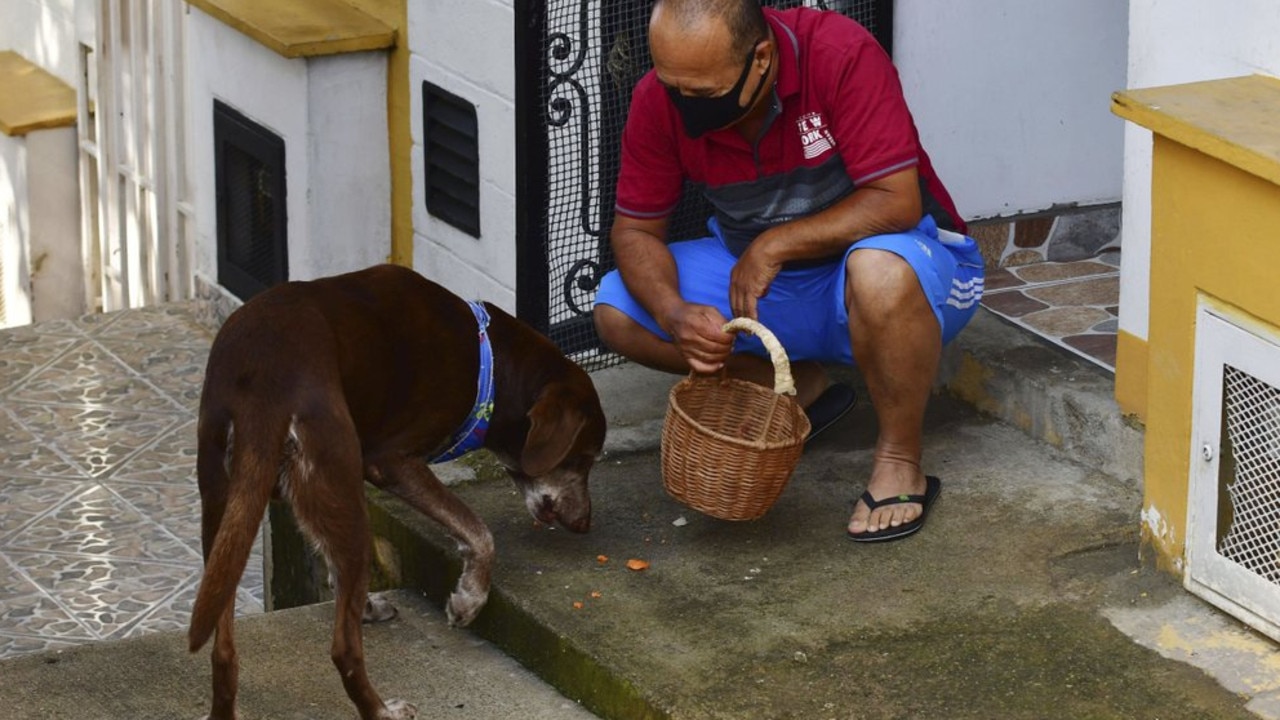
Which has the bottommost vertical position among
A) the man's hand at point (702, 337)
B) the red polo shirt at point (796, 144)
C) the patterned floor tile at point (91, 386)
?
the patterned floor tile at point (91, 386)

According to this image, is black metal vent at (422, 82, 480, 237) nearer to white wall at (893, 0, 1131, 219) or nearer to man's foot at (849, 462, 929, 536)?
white wall at (893, 0, 1131, 219)

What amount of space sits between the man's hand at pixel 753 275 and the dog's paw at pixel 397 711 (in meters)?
1.16

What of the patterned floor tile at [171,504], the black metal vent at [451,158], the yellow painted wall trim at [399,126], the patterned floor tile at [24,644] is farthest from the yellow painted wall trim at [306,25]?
the patterned floor tile at [24,644]

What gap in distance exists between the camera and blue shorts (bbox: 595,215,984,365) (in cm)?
429

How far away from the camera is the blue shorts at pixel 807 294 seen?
4285mm

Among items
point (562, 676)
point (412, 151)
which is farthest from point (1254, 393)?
point (412, 151)

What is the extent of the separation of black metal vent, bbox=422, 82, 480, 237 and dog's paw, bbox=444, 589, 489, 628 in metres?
2.48

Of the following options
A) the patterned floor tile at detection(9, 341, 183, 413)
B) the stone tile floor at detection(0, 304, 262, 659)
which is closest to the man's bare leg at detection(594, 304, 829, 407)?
the stone tile floor at detection(0, 304, 262, 659)

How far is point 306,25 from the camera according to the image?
673cm

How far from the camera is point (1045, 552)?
161 inches

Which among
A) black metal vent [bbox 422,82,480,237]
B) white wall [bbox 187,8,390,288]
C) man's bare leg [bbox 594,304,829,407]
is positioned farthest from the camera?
white wall [bbox 187,8,390,288]

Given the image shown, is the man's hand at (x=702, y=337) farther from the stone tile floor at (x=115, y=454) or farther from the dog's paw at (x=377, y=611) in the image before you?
the stone tile floor at (x=115, y=454)

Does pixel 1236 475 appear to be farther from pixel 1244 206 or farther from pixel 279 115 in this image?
pixel 279 115

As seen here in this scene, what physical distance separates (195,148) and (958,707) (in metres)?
5.00
